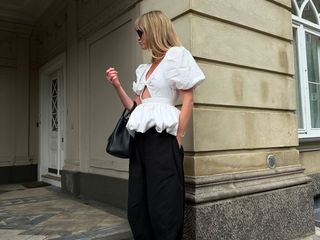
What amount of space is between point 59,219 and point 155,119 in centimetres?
247

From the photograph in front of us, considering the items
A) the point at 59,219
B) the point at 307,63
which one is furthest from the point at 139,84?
the point at 307,63

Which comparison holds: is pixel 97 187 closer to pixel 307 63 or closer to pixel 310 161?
pixel 310 161

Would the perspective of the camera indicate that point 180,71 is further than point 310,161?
No

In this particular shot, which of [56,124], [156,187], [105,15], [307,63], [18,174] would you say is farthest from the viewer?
[18,174]

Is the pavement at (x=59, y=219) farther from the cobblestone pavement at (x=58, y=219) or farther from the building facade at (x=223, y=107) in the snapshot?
the building facade at (x=223, y=107)

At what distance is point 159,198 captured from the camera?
2559 millimetres

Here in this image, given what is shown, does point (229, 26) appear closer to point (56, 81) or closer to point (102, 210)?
point (102, 210)

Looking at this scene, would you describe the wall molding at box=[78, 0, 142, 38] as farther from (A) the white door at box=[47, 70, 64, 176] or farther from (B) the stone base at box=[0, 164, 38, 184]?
(B) the stone base at box=[0, 164, 38, 184]

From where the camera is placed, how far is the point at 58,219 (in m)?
4.39

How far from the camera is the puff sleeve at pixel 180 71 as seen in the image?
2658 millimetres

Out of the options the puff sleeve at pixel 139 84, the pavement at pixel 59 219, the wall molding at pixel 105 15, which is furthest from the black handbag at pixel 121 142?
the wall molding at pixel 105 15

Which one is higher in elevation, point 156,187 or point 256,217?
point 156,187

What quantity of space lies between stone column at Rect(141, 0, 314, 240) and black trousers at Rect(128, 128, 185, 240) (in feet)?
2.71

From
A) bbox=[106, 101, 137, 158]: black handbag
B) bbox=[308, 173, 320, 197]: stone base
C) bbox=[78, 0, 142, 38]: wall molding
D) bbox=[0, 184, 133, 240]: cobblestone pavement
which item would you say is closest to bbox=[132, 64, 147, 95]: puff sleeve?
bbox=[106, 101, 137, 158]: black handbag
